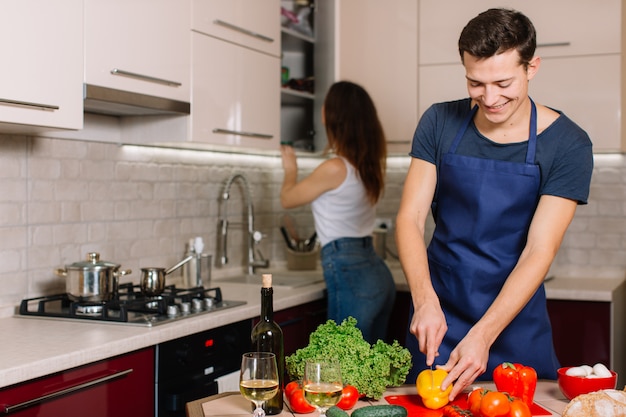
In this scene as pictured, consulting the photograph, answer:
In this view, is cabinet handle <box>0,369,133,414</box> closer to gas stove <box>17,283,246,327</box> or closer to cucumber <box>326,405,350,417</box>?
gas stove <box>17,283,246,327</box>

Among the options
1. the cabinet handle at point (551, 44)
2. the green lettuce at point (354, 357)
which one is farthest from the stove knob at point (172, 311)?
the cabinet handle at point (551, 44)

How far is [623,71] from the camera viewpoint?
3709mm

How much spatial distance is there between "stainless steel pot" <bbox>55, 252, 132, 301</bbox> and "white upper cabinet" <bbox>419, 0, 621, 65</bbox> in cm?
208

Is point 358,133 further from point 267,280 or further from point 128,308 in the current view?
point 267,280

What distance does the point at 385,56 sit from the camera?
4148 millimetres

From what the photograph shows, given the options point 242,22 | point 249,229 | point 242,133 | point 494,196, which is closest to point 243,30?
point 242,22

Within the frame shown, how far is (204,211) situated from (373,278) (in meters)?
0.95

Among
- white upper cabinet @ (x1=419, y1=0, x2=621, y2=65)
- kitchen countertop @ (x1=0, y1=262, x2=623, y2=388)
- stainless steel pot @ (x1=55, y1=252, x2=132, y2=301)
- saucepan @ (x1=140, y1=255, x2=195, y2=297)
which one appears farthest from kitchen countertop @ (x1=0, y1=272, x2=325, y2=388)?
white upper cabinet @ (x1=419, y1=0, x2=621, y2=65)

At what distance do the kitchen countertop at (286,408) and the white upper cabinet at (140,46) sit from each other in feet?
4.23

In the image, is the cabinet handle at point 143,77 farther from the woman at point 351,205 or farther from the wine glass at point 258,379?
the wine glass at point 258,379

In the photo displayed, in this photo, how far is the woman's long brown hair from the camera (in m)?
3.51

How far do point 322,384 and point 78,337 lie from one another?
1136mm

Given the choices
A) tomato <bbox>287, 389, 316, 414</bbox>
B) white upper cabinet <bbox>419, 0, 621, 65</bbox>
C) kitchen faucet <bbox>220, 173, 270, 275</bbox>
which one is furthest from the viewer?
kitchen faucet <bbox>220, 173, 270, 275</bbox>

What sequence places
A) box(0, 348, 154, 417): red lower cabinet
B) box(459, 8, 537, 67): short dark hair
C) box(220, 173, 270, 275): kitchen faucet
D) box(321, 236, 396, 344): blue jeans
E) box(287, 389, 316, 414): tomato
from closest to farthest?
box(287, 389, 316, 414): tomato, box(459, 8, 537, 67): short dark hair, box(0, 348, 154, 417): red lower cabinet, box(321, 236, 396, 344): blue jeans, box(220, 173, 270, 275): kitchen faucet
